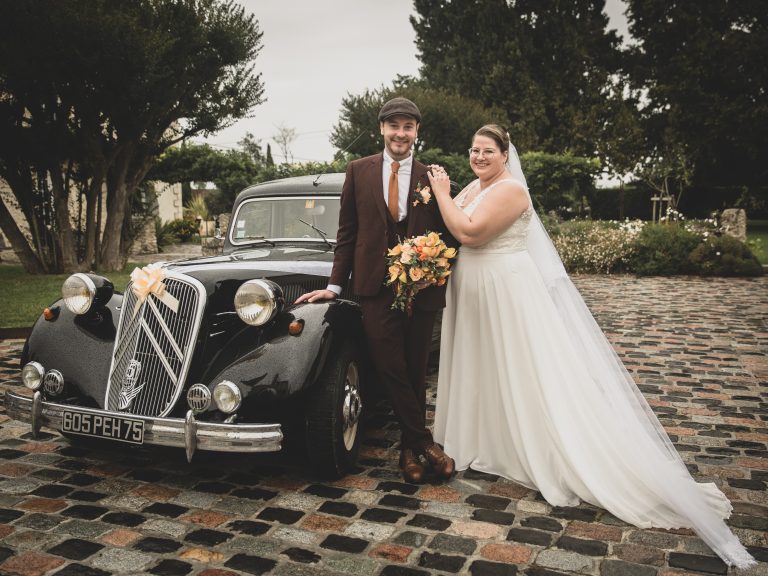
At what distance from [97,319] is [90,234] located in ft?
36.2

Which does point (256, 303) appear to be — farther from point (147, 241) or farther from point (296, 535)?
point (147, 241)

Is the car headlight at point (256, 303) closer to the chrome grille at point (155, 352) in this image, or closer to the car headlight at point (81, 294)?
the chrome grille at point (155, 352)

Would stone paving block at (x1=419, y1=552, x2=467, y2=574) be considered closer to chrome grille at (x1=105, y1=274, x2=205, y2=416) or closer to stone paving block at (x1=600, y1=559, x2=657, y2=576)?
stone paving block at (x1=600, y1=559, x2=657, y2=576)

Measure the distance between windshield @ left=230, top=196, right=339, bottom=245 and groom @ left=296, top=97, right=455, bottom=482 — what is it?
4.14 ft

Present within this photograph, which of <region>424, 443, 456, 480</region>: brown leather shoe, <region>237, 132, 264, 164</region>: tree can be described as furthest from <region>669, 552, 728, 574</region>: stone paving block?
<region>237, 132, 264, 164</region>: tree

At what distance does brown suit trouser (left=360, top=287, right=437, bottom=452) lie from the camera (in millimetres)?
3594

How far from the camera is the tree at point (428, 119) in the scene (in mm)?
31641


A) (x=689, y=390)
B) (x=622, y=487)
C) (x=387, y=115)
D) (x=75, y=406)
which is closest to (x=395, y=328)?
(x=387, y=115)

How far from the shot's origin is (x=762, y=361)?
21.1ft

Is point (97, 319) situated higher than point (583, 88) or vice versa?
point (583, 88)

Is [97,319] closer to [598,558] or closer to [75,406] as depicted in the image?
[75,406]

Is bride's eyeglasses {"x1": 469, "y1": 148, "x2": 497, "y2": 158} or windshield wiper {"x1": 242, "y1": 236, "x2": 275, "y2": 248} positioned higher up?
bride's eyeglasses {"x1": 469, "y1": 148, "x2": 497, "y2": 158}

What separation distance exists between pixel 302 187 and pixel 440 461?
8.68 ft

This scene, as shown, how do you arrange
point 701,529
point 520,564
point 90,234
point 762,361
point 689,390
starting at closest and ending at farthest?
point 520,564
point 701,529
point 689,390
point 762,361
point 90,234
